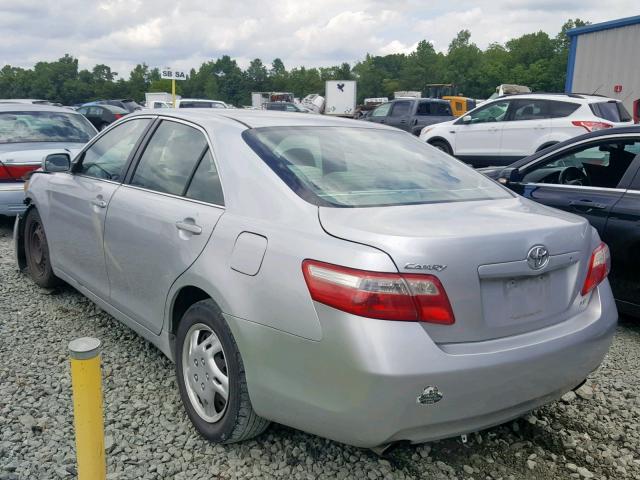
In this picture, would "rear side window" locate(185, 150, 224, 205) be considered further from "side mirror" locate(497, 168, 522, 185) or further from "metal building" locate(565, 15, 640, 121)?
"metal building" locate(565, 15, 640, 121)

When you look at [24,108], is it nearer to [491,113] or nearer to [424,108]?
[491,113]

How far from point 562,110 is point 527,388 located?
32.3ft

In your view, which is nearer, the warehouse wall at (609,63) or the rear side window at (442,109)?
the warehouse wall at (609,63)

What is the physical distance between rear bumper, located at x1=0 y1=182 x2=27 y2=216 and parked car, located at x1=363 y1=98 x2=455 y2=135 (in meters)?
12.5

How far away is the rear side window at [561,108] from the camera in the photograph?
10852 mm

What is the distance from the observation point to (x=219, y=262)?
256cm

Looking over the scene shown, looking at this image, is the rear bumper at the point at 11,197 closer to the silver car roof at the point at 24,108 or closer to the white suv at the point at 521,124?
the silver car roof at the point at 24,108

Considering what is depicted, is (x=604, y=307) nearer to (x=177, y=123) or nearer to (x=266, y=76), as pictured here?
(x=177, y=123)

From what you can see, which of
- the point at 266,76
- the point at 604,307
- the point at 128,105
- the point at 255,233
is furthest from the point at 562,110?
the point at 266,76

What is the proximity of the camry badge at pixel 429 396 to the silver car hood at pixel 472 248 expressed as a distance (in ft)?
0.56

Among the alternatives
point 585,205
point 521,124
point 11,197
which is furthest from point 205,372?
point 521,124

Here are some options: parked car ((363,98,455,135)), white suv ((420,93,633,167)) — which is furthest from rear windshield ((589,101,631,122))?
parked car ((363,98,455,135))

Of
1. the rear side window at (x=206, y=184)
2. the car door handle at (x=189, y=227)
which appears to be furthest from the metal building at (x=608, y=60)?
the car door handle at (x=189, y=227)

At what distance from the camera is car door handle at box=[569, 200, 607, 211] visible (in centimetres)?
439
